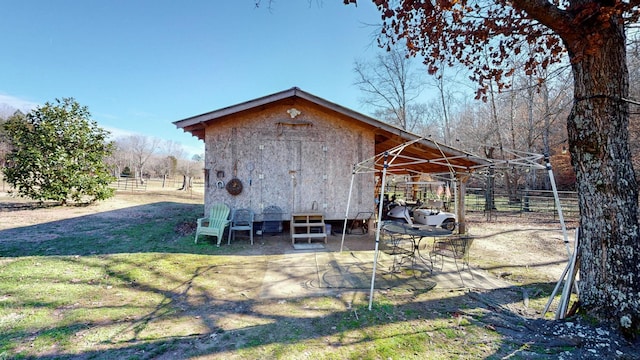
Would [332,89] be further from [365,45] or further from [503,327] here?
[503,327]

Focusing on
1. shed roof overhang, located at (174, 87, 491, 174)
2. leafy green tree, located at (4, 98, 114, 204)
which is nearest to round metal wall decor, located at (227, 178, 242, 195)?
shed roof overhang, located at (174, 87, 491, 174)

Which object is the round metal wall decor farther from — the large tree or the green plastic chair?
the large tree

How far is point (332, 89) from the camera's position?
66.7 ft

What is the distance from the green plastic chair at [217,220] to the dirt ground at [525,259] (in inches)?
64.5

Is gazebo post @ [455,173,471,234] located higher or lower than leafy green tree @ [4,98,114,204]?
lower

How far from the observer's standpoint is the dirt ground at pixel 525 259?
2.69m

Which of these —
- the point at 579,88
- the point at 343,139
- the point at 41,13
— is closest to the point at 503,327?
the point at 579,88

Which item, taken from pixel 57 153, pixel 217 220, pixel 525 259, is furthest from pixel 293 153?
pixel 57 153

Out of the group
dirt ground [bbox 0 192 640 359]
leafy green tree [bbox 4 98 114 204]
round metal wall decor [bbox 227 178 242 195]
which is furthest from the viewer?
leafy green tree [bbox 4 98 114 204]

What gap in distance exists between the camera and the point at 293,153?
779 centimetres

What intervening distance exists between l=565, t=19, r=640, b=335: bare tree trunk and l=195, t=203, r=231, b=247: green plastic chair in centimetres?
664

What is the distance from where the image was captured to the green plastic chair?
672cm

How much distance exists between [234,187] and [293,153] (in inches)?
74.5

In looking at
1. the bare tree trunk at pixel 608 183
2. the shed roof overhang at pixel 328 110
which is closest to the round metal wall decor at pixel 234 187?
the shed roof overhang at pixel 328 110
